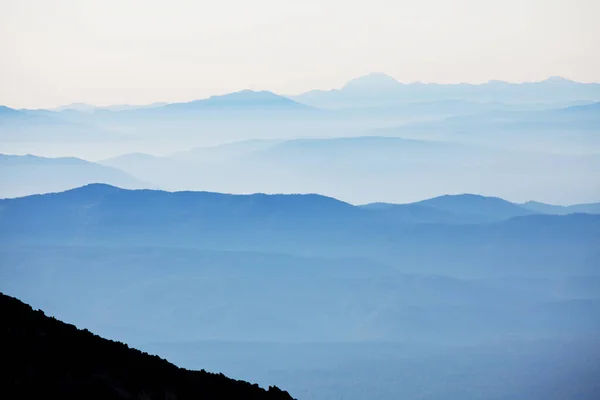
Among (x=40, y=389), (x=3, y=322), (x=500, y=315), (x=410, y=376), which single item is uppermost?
(x=500, y=315)

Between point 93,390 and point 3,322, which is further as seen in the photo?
point 3,322

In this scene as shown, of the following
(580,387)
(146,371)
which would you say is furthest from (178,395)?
(580,387)

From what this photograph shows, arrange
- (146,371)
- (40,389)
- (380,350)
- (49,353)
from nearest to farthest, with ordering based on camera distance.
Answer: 1. (40,389)
2. (49,353)
3. (146,371)
4. (380,350)

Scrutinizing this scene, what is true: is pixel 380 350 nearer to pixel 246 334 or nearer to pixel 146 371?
pixel 246 334

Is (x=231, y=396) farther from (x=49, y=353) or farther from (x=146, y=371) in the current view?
(x=49, y=353)

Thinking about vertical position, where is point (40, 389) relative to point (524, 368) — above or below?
below

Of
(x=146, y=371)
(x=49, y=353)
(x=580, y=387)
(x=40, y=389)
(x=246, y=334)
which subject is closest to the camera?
(x=40, y=389)
